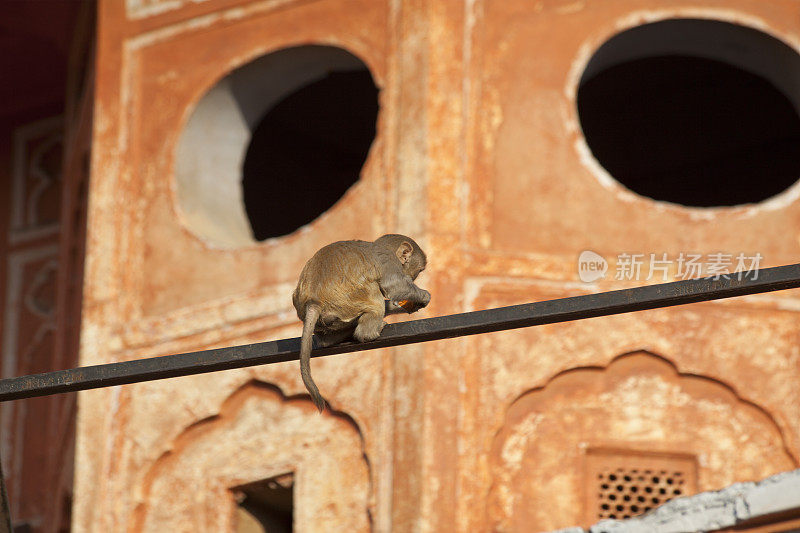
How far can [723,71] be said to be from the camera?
12969 mm

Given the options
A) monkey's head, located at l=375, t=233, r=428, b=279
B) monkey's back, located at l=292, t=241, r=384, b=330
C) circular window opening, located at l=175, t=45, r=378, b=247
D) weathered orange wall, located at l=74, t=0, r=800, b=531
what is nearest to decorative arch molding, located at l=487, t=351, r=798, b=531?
weathered orange wall, located at l=74, t=0, r=800, b=531

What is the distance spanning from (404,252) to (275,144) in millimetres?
6420

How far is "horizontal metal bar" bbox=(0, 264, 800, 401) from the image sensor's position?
4848mm

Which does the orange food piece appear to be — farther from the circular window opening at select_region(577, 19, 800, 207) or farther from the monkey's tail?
the circular window opening at select_region(577, 19, 800, 207)

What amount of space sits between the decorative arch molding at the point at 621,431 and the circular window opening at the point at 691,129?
3.73 m

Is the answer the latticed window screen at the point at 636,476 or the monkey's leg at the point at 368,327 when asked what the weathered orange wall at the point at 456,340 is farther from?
the monkey's leg at the point at 368,327

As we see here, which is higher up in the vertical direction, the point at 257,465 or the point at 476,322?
the point at 257,465

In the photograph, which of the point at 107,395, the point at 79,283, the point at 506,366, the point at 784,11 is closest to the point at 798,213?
the point at 784,11

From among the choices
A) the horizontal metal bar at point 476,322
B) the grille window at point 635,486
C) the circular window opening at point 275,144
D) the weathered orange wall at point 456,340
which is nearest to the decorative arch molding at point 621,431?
the weathered orange wall at point 456,340

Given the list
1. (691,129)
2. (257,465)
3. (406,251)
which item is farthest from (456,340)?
(691,129)

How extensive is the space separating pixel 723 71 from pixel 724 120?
2.86 feet

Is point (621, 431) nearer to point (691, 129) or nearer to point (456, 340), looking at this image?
point (456, 340)

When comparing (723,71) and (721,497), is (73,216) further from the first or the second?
(721,497)

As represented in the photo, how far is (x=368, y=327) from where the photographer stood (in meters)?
5.77
